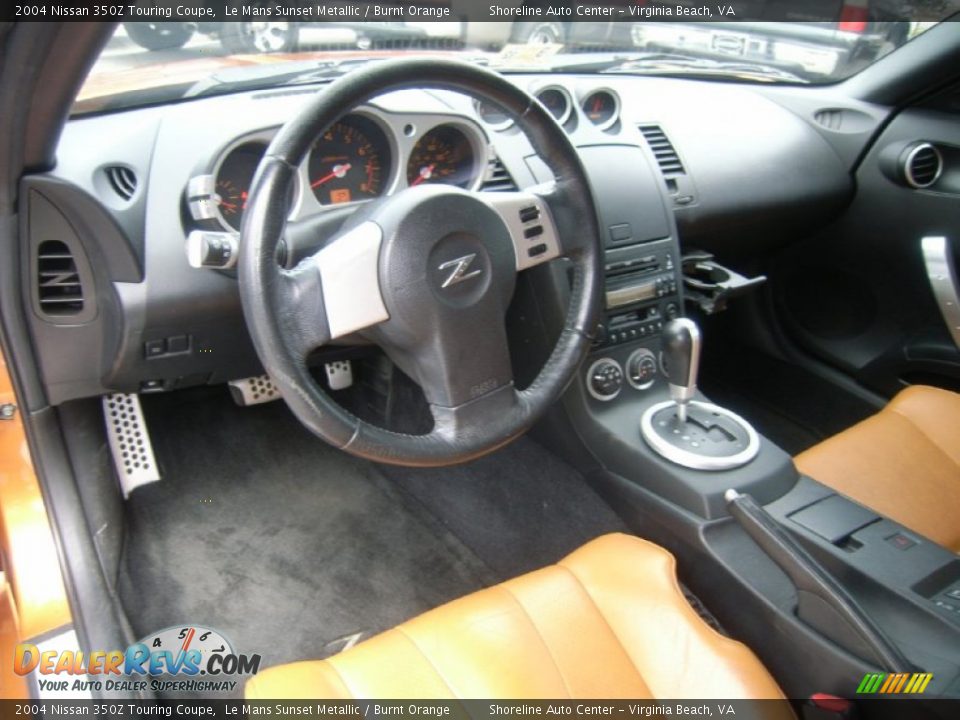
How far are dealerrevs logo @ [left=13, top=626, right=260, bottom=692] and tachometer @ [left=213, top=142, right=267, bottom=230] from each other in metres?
0.85

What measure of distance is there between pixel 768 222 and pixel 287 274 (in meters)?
1.66

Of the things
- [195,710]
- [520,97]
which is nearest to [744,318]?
[520,97]

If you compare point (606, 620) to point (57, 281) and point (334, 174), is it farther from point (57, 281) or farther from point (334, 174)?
point (57, 281)

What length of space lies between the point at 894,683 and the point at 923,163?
Answer: 1645 millimetres

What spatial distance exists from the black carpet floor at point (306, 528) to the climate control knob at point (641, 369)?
1.06 feet

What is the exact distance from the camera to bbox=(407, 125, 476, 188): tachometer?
161 cm

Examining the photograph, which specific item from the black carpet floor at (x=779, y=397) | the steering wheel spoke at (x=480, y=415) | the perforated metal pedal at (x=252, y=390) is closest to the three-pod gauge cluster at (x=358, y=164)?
the steering wheel spoke at (x=480, y=415)

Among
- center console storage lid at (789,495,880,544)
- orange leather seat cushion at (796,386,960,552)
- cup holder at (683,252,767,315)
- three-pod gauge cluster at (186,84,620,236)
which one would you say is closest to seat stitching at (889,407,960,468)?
orange leather seat cushion at (796,386,960,552)

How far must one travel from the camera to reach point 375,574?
6.33 ft

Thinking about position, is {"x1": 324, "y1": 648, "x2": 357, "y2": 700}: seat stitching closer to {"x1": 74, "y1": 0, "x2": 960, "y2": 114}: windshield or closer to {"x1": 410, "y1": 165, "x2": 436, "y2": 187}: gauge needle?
{"x1": 410, "y1": 165, "x2": 436, "y2": 187}: gauge needle

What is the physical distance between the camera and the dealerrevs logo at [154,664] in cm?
136

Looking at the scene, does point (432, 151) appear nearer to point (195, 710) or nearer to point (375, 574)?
point (375, 574)

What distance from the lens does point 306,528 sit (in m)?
2.03

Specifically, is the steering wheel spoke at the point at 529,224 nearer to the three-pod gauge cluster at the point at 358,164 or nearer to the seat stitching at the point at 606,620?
the three-pod gauge cluster at the point at 358,164
